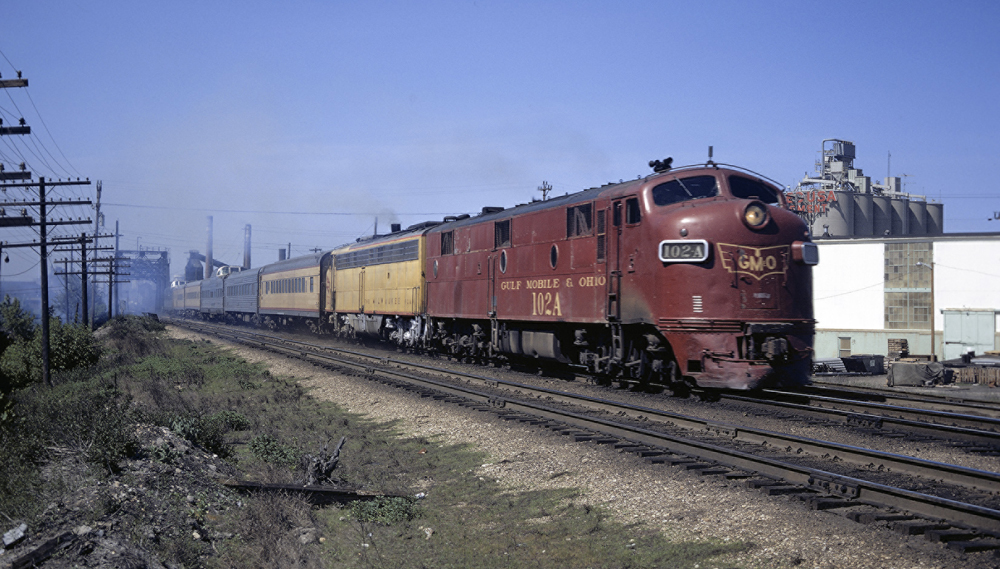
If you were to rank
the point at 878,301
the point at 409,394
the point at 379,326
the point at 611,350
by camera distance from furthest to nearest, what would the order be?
the point at 878,301 < the point at 379,326 < the point at 409,394 < the point at 611,350

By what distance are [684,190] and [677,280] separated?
195cm

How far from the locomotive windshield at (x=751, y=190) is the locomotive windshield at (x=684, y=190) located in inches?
14.0

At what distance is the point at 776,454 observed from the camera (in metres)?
9.36

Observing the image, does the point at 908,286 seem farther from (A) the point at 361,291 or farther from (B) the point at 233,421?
(B) the point at 233,421

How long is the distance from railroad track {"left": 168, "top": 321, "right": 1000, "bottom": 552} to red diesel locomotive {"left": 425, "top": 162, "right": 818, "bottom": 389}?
1659 millimetres

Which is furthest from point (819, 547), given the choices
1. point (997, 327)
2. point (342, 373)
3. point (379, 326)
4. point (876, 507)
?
point (997, 327)

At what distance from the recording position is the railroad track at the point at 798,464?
6523 mm

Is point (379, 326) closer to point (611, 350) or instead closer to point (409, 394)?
point (409, 394)

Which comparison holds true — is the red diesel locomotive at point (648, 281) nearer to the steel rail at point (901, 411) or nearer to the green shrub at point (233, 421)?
the steel rail at point (901, 411)

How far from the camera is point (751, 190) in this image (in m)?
14.3

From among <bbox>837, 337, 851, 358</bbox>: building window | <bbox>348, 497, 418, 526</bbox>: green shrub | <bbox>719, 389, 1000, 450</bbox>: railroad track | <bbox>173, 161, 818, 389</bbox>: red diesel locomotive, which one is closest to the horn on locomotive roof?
<bbox>173, 161, 818, 389</bbox>: red diesel locomotive

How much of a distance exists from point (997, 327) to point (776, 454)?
37.7 meters

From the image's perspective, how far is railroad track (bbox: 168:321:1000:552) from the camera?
652 cm

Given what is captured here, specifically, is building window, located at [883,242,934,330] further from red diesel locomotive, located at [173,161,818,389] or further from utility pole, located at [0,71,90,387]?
utility pole, located at [0,71,90,387]
